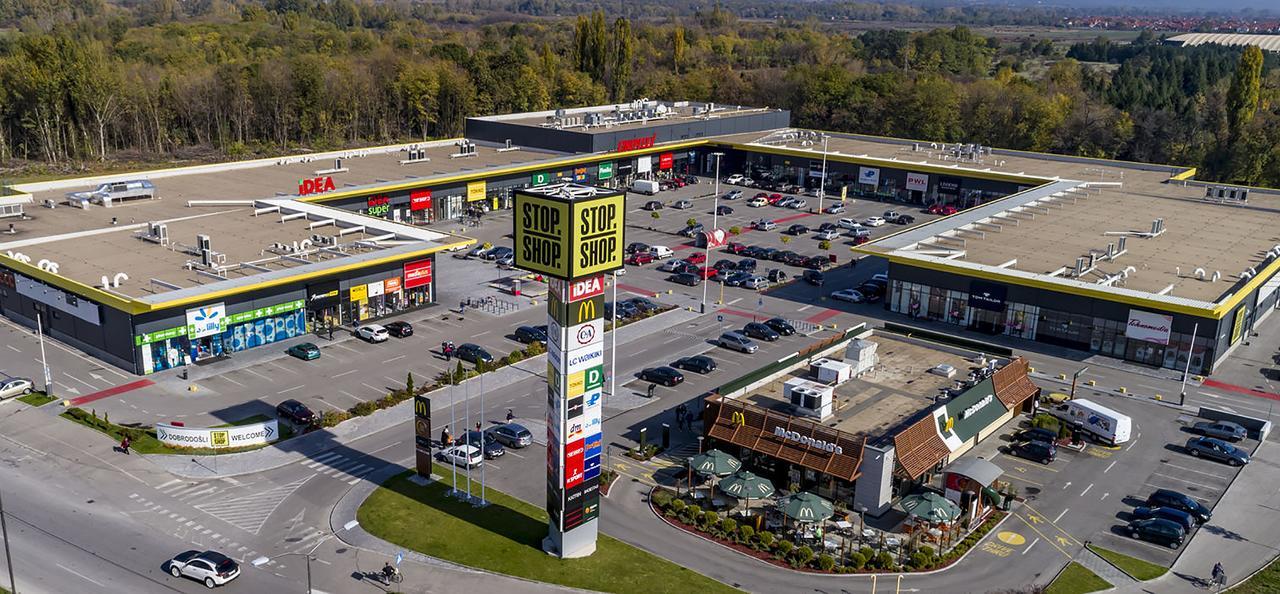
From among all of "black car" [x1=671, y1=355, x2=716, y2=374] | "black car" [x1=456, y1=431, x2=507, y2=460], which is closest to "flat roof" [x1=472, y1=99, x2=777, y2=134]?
"black car" [x1=671, y1=355, x2=716, y2=374]

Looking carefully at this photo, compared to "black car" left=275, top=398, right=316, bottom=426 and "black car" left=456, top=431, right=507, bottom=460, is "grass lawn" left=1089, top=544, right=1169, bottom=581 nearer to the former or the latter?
"black car" left=456, top=431, right=507, bottom=460

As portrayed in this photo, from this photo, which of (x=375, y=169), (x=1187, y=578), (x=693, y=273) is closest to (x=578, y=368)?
(x=1187, y=578)

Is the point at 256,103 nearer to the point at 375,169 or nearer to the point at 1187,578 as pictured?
the point at 375,169

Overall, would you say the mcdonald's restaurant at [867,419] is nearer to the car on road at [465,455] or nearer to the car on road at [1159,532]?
the car on road at [1159,532]

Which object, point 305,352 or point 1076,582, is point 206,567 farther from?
point 1076,582

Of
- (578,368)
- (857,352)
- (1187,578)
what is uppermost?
(578,368)

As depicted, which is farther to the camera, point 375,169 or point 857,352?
point 375,169

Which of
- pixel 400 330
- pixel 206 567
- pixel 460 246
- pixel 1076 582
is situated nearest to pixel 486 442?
pixel 206 567
